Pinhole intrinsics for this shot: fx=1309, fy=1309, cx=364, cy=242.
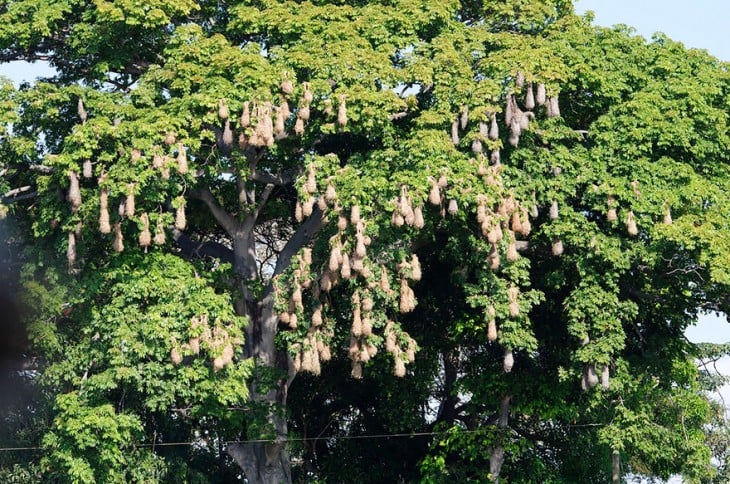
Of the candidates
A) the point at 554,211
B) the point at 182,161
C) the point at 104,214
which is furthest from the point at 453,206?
the point at 104,214

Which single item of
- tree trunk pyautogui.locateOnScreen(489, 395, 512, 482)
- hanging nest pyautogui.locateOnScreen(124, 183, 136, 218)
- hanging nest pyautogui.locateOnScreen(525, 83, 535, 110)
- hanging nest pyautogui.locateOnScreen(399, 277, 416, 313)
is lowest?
tree trunk pyautogui.locateOnScreen(489, 395, 512, 482)

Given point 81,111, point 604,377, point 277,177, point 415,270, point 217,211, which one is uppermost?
point 81,111

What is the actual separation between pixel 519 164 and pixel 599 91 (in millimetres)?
2282

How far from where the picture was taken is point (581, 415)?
88.3 ft

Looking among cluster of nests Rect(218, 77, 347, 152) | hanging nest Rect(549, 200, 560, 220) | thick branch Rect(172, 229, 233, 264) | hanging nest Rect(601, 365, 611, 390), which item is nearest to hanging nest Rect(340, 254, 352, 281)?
cluster of nests Rect(218, 77, 347, 152)

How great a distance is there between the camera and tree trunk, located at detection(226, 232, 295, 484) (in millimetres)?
25469

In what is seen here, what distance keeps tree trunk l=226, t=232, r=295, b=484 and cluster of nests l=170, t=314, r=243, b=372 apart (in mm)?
2644

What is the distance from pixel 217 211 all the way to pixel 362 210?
13.9 ft

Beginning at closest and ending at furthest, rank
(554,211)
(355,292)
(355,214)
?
(355,214) < (355,292) < (554,211)

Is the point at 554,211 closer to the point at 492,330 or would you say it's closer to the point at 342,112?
the point at 492,330

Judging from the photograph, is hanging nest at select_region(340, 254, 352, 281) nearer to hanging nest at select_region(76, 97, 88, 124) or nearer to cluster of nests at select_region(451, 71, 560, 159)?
cluster of nests at select_region(451, 71, 560, 159)

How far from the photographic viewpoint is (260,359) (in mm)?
25312

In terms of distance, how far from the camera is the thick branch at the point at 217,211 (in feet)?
82.3

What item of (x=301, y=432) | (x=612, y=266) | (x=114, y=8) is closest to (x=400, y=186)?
(x=612, y=266)
